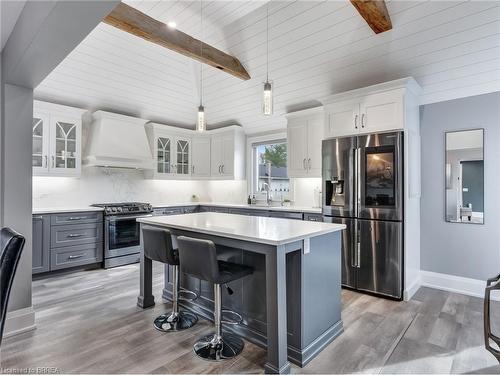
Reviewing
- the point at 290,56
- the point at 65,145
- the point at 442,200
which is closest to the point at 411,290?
the point at 442,200

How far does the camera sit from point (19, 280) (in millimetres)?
2582

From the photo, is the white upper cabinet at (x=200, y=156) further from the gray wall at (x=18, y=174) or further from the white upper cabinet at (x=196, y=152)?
the gray wall at (x=18, y=174)

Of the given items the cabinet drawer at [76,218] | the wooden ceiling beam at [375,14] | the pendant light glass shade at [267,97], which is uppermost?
the wooden ceiling beam at [375,14]

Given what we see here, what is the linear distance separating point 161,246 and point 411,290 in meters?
2.89

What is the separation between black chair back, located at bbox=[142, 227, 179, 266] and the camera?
2547 mm

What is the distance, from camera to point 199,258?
2113mm

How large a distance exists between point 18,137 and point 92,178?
93.1 inches

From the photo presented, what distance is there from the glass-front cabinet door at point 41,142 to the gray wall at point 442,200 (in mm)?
5175

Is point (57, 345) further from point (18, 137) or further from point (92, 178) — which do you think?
point (92, 178)

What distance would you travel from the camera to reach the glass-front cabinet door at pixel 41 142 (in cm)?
404

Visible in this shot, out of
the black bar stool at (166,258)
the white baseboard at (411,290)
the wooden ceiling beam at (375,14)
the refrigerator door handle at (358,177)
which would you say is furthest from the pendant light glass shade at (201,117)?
the white baseboard at (411,290)

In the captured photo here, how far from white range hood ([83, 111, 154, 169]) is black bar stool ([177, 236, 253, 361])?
3080 mm

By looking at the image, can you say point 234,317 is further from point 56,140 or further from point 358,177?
point 56,140

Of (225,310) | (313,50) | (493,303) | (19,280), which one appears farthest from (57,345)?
(493,303)
